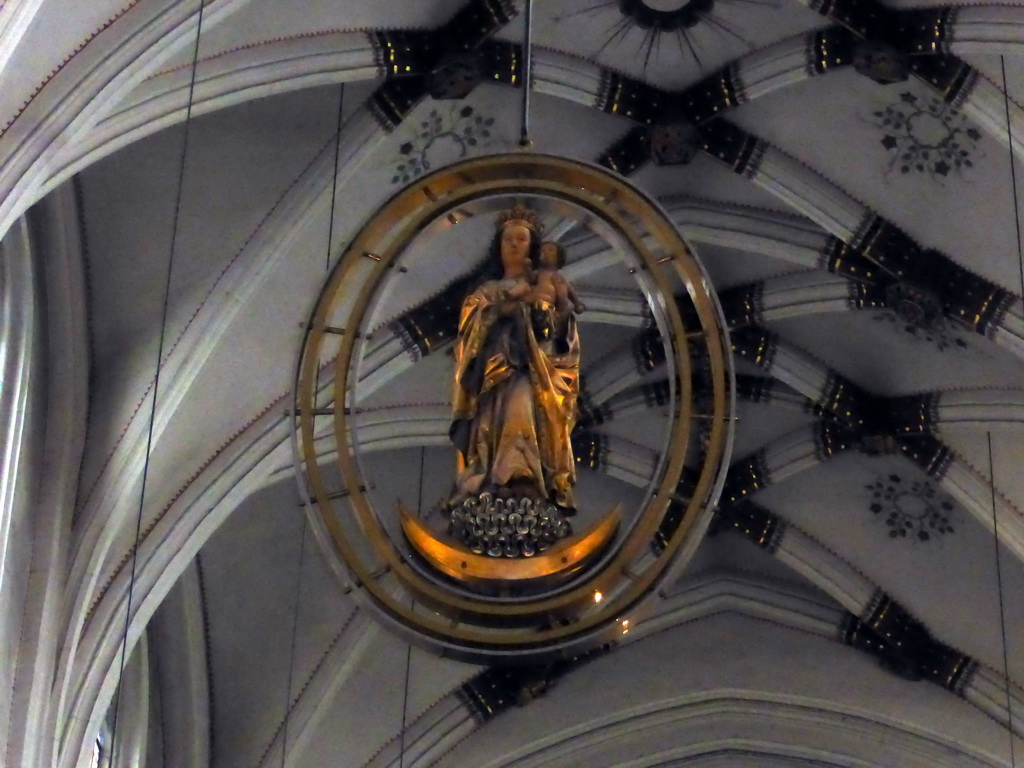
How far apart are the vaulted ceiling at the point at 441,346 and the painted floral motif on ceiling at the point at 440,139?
0.08 ft

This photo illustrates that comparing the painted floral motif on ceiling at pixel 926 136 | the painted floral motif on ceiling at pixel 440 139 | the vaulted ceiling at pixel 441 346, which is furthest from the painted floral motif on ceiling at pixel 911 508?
the painted floral motif on ceiling at pixel 440 139

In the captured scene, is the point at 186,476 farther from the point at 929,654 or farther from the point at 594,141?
the point at 929,654

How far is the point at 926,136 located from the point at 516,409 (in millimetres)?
4786

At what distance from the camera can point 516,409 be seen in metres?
10.2

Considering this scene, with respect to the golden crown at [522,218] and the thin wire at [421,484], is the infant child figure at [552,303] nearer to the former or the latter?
the golden crown at [522,218]

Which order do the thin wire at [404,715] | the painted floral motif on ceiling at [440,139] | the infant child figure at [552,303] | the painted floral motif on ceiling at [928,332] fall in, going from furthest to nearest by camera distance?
the thin wire at [404,715]
the painted floral motif on ceiling at [928,332]
the painted floral motif on ceiling at [440,139]
the infant child figure at [552,303]

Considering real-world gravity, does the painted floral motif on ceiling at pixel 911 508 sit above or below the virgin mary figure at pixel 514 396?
above

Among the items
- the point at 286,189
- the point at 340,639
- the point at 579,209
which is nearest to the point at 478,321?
the point at 579,209

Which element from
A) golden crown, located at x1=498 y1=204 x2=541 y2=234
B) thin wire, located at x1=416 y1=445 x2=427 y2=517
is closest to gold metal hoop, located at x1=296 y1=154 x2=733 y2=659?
golden crown, located at x1=498 y1=204 x2=541 y2=234

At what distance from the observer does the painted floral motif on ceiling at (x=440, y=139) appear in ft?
45.7

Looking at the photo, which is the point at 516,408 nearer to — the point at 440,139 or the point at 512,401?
the point at 512,401

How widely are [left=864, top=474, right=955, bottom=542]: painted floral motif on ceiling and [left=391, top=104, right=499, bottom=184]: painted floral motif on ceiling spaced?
14.2ft

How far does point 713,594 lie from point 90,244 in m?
6.25

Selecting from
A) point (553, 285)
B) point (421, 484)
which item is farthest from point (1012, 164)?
point (421, 484)
